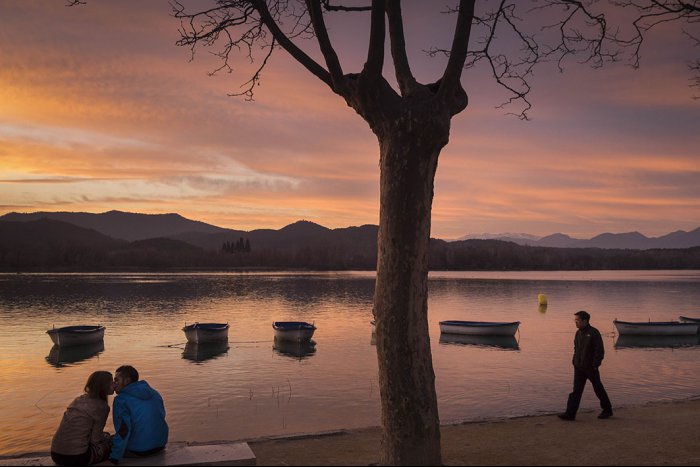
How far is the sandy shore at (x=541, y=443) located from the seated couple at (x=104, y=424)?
6.34 ft

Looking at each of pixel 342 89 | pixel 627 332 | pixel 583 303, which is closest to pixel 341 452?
pixel 342 89

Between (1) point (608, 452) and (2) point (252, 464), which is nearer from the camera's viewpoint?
(2) point (252, 464)

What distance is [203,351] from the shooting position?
3944cm

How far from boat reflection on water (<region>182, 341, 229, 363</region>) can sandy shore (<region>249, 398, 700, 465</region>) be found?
25.3 meters

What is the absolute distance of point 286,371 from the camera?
32625 millimetres

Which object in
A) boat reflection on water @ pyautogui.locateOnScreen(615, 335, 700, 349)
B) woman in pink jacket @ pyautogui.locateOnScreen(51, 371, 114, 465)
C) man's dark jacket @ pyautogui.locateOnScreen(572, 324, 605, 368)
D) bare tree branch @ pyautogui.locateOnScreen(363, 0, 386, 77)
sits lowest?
boat reflection on water @ pyautogui.locateOnScreen(615, 335, 700, 349)

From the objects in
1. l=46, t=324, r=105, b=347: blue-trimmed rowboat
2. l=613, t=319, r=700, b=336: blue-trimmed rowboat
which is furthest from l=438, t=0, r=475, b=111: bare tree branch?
l=613, t=319, r=700, b=336: blue-trimmed rowboat

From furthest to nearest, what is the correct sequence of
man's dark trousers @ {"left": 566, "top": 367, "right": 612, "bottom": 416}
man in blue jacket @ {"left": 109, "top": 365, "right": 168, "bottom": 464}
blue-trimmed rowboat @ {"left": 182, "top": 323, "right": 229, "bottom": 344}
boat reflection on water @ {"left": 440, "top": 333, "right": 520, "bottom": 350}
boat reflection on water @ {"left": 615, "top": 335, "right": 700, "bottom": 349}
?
boat reflection on water @ {"left": 440, "top": 333, "right": 520, "bottom": 350} → boat reflection on water @ {"left": 615, "top": 335, "right": 700, "bottom": 349} → blue-trimmed rowboat @ {"left": 182, "top": 323, "right": 229, "bottom": 344} → man's dark trousers @ {"left": 566, "top": 367, "right": 612, "bottom": 416} → man in blue jacket @ {"left": 109, "top": 365, "right": 168, "bottom": 464}

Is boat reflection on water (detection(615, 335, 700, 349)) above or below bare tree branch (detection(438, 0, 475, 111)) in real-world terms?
below

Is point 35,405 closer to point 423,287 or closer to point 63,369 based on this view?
point 63,369

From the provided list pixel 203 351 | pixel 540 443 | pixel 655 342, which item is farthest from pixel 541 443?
pixel 655 342

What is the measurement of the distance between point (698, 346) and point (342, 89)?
1749 inches

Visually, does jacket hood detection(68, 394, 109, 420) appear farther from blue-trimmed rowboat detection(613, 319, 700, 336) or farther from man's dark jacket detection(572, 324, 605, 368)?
blue-trimmed rowboat detection(613, 319, 700, 336)

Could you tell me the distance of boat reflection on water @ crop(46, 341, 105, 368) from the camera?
121 ft
